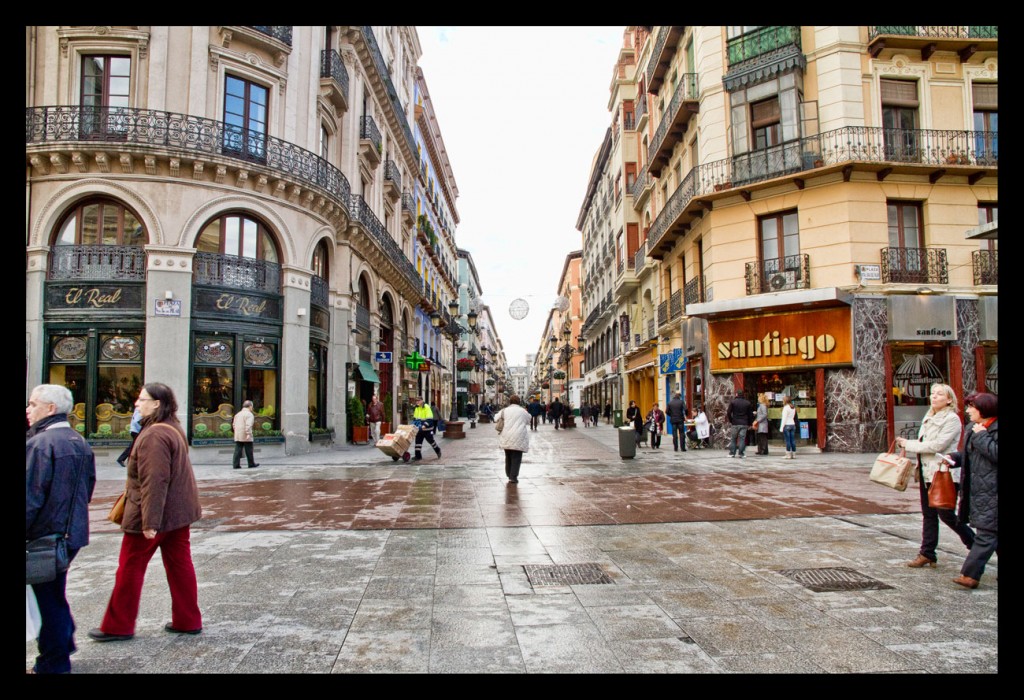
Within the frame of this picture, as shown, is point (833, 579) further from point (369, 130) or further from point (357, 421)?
point (369, 130)

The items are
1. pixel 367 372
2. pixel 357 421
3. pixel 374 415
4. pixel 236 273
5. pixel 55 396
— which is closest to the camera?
pixel 55 396

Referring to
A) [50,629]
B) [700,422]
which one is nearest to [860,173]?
[700,422]

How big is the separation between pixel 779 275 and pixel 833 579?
15903mm

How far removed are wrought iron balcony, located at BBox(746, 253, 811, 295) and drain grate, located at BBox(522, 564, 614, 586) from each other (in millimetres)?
16018

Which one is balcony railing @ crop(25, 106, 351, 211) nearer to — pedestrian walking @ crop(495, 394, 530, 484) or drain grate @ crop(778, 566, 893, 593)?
pedestrian walking @ crop(495, 394, 530, 484)

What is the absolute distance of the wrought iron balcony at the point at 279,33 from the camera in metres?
19.1

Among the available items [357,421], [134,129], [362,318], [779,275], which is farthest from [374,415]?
[779,275]

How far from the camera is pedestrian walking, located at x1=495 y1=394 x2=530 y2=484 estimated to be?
1259 cm

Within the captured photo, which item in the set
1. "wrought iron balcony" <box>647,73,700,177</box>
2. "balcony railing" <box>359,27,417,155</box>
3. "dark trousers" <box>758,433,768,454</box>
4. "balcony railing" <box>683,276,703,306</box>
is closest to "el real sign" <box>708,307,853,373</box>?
"balcony railing" <box>683,276,703,306</box>

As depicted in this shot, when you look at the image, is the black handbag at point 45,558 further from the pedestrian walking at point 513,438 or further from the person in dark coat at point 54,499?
the pedestrian walking at point 513,438

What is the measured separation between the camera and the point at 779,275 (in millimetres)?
20188

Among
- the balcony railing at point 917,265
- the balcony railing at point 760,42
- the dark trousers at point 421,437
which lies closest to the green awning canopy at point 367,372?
the dark trousers at point 421,437

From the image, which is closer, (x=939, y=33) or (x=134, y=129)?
(x=134, y=129)
